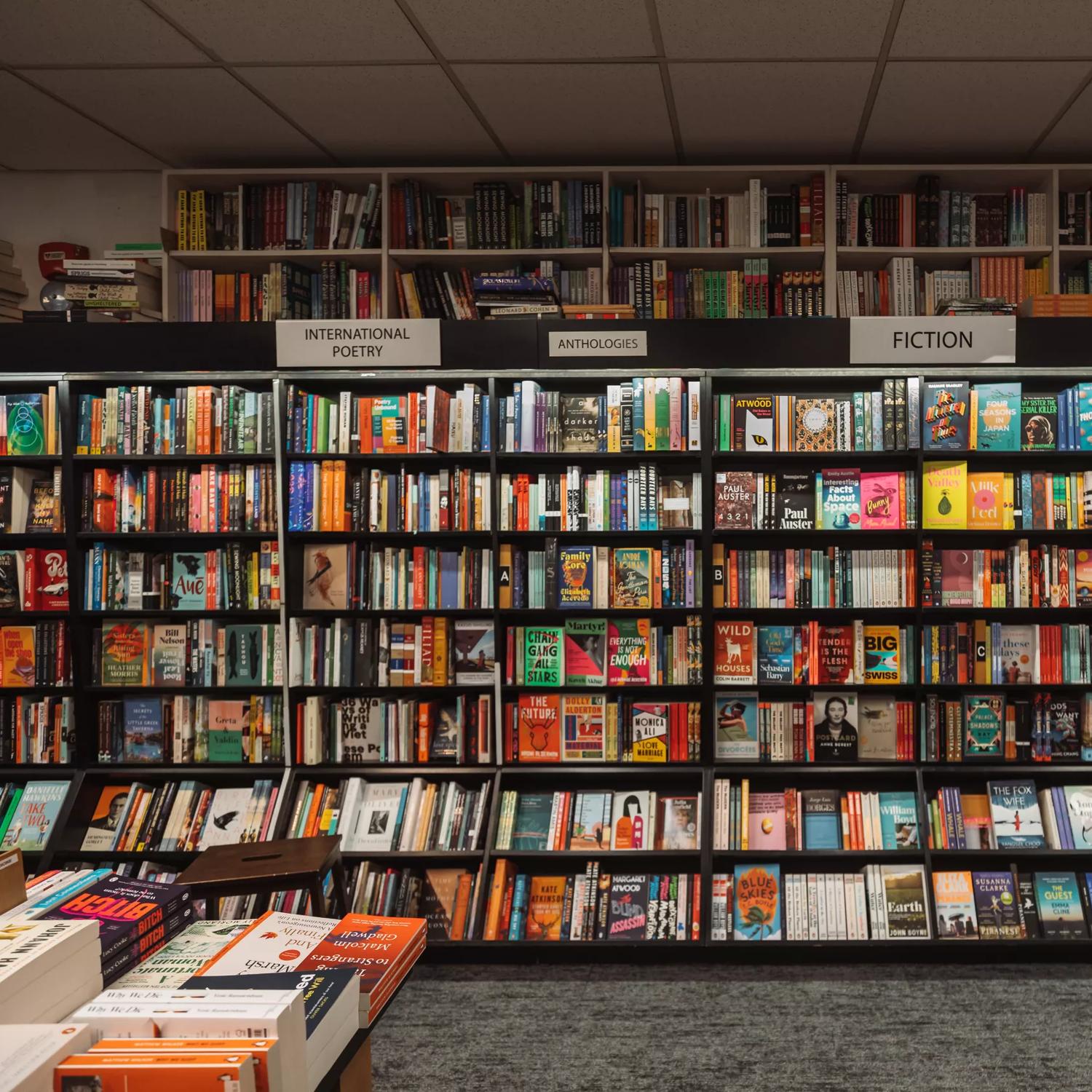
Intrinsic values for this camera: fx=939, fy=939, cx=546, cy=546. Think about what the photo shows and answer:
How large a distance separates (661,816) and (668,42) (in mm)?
2858

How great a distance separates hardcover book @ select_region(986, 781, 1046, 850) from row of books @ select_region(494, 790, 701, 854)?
1.16 metres

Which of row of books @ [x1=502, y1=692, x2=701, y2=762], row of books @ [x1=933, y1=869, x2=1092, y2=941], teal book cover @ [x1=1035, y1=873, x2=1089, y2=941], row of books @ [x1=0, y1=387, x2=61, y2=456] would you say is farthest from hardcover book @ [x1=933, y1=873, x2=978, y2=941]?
row of books @ [x1=0, y1=387, x2=61, y2=456]

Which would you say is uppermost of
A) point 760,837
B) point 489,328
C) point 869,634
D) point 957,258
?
point 957,258

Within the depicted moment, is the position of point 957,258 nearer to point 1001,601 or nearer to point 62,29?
point 1001,601

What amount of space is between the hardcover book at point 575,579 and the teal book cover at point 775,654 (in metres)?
0.72

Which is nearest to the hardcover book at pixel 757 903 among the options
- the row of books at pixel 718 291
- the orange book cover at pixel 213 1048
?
the row of books at pixel 718 291

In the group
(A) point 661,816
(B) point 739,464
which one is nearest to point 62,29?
(B) point 739,464

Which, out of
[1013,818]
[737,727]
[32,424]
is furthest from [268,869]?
[1013,818]

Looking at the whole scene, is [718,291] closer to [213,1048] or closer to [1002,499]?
[1002,499]

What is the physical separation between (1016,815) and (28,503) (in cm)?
415

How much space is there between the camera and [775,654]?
376 cm

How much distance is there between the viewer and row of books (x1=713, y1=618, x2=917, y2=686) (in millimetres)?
3725

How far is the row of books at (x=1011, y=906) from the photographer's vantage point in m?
3.52

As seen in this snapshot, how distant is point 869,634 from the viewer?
374 centimetres
